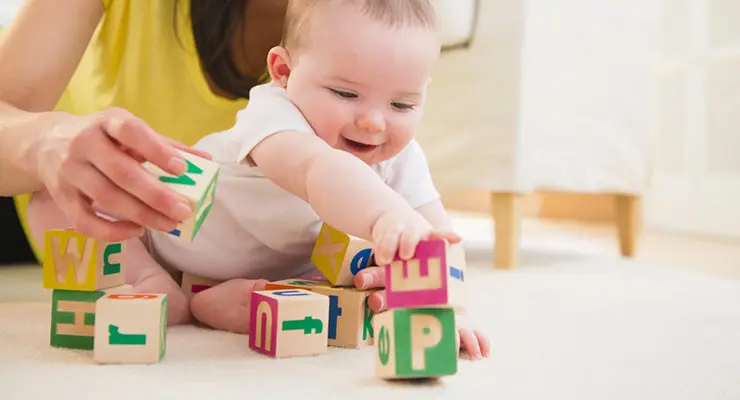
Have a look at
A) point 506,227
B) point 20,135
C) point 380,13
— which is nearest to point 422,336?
point 380,13

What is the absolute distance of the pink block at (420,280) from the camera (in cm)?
54

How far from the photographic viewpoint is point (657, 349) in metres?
0.80

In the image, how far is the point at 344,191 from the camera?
24.3 inches

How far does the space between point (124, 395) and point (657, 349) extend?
583mm

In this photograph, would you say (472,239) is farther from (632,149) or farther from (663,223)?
(663,223)

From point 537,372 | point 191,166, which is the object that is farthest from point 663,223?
point 191,166

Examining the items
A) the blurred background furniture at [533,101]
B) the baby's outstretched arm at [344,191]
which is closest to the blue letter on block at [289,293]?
the baby's outstretched arm at [344,191]

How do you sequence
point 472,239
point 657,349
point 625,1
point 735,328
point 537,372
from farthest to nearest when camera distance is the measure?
point 472,239 < point 625,1 < point 735,328 < point 657,349 < point 537,372

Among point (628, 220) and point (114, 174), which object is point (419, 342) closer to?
point (114, 174)

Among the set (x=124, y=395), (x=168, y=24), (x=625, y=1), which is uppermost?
(x=625, y=1)

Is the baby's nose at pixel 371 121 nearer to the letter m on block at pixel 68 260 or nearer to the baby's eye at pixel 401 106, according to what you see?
the baby's eye at pixel 401 106

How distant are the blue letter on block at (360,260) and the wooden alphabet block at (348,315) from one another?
0.08 ft

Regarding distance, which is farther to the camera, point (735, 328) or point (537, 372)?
point (735, 328)

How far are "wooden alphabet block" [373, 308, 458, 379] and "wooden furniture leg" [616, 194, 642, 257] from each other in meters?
1.50
